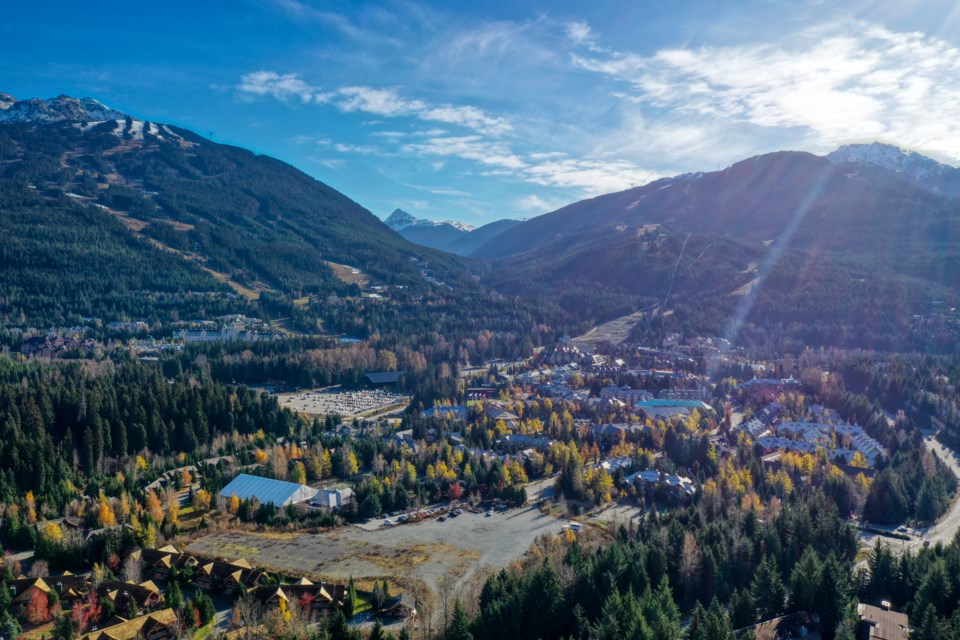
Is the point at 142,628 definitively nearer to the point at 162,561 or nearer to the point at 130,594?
the point at 130,594

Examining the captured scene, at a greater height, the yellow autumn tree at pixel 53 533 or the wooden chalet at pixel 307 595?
the yellow autumn tree at pixel 53 533

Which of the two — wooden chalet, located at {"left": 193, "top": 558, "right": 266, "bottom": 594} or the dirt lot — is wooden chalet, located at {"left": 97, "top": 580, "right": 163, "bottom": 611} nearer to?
wooden chalet, located at {"left": 193, "top": 558, "right": 266, "bottom": 594}

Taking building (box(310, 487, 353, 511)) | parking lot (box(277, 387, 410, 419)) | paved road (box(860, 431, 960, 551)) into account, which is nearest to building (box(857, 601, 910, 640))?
paved road (box(860, 431, 960, 551))

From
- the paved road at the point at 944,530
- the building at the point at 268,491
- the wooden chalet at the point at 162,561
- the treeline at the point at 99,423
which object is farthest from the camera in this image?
the treeline at the point at 99,423

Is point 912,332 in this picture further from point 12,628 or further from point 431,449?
point 12,628

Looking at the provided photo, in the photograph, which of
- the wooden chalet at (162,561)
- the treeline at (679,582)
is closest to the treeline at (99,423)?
the wooden chalet at (162,561)

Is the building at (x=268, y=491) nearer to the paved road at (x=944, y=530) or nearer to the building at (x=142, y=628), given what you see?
the building at (x=142, y=628)

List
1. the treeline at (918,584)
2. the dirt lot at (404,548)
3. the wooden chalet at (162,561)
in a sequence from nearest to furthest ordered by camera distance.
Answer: the treeline at (918,584) < the wooden chalet at (162,561) < the dirt lot at (404,548)
